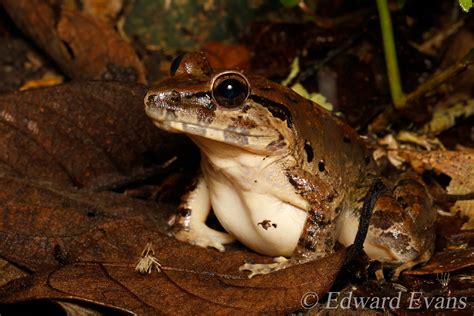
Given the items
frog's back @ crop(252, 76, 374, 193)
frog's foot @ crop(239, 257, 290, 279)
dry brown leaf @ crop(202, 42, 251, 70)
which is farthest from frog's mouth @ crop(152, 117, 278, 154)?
dry brown leaf @ crop(202, 42, 251, 70)

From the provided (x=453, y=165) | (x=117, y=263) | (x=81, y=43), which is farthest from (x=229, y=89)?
(x=81, y=43)

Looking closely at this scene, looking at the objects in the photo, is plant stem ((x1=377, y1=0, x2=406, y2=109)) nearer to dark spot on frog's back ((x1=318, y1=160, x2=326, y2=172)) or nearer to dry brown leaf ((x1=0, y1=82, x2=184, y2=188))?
dark spot on frog's back ((x1=318, y1=160, x2=326, y2=172))

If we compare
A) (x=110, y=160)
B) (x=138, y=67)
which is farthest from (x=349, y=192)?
(x=138, y=67)

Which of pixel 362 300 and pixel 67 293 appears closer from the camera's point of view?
pixel 67 293

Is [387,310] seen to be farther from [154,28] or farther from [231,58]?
[154,28]

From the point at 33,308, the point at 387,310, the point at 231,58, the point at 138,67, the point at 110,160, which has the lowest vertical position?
the point at 33,308

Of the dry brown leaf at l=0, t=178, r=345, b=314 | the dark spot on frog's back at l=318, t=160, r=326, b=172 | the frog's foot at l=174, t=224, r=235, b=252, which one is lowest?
the dry brown leaf at l=0, t=178, r=345, b=314
